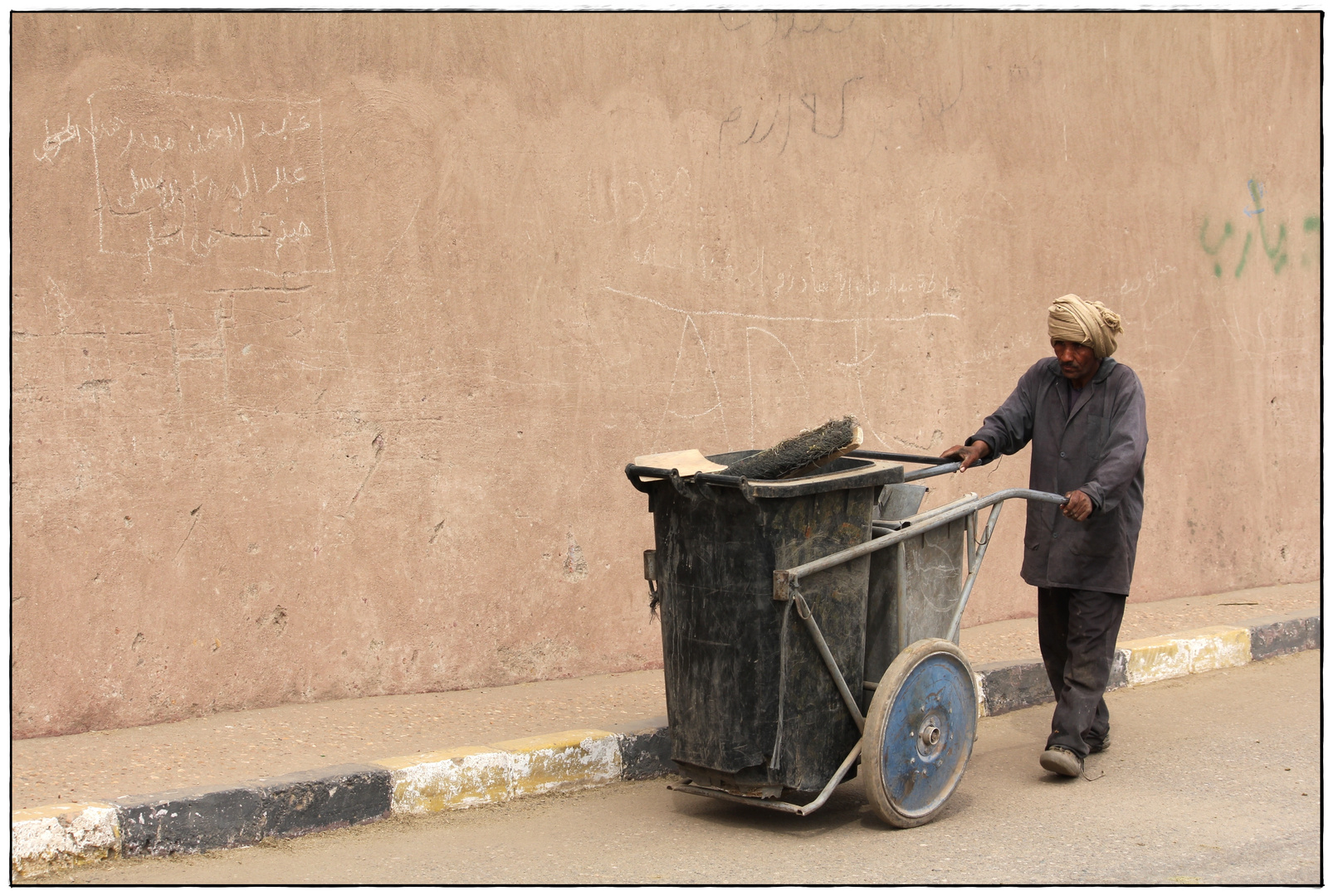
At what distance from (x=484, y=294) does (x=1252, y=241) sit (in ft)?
16.6

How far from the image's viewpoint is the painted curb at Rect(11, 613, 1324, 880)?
3.84m

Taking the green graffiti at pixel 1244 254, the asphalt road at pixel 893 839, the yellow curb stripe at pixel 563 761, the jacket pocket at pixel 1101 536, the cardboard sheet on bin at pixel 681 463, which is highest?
the green graffiti at pixel 1244 254

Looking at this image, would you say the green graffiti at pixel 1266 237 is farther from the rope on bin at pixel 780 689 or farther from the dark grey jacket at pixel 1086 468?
the rope on bin at pixel 780 689

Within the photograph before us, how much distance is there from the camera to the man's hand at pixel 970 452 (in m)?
4.87

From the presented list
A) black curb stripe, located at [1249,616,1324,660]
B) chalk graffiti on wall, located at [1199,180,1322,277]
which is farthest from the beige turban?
chalk graffiti on wall, located at [1199,180,1322,277]

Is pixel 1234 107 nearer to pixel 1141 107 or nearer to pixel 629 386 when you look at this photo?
pixel 1141 107

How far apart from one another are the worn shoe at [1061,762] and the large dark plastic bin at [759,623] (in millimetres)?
931

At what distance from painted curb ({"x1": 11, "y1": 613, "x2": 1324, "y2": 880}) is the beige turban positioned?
6.58 ft

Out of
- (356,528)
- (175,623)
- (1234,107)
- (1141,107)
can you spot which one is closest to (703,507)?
(356,528)

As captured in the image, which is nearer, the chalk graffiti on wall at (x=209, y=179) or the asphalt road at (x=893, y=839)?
the asphalt road at (x=893, y=839)

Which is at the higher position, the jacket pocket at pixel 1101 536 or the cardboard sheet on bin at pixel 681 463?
the cardboard sheet on bin at pixel 681 463

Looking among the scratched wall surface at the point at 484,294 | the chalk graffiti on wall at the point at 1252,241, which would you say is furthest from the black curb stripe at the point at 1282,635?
the chalk graffiti on wall at the point at 1252,241

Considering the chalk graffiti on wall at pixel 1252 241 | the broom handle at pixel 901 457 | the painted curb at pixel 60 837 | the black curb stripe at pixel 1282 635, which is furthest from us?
the chalk graffiti on wall at pixel 1252 241

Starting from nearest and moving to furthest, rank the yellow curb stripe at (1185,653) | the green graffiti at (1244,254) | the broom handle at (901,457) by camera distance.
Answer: the broom handle at (901,457), the yellow curb stripe at (1185,653), the green graffiti at (1244,254)
